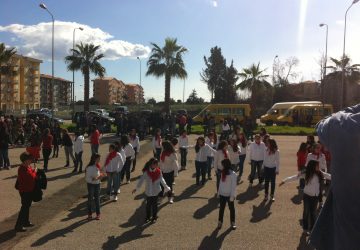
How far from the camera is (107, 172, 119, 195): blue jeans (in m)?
10.8

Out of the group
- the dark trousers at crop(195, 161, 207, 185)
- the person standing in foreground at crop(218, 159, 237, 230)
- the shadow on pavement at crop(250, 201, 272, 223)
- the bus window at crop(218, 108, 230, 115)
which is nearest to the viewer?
the person standing in foreground at crop(218, 159, 237, 230)

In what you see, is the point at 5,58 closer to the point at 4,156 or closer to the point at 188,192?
the point at 4,156

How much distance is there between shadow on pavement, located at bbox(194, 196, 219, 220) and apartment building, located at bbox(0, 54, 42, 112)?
87.4 m

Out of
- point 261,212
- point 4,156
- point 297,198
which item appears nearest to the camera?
point 261,212

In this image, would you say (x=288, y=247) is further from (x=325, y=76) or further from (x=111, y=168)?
(x=325, y=76)

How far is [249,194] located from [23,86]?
328 ft

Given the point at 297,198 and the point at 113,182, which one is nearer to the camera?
the point at 113,182

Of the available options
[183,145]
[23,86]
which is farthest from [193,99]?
[183,145]

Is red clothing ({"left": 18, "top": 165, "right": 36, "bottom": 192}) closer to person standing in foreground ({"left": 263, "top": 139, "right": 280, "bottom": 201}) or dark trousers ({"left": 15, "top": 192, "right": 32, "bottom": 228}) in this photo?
dark trousers ({"left": 15, "top": 192, "right": 32, "bottom": 228})

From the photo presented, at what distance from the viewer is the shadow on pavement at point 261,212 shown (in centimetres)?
919

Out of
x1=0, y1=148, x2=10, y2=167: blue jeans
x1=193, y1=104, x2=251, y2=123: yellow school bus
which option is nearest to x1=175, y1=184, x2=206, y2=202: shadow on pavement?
x1=0, y1=148, x2=10, y2=167: blue jeans

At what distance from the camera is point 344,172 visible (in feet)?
6.26

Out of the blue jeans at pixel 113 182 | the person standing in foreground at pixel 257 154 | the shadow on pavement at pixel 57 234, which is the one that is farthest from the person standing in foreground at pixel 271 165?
the shadow on pavement at pixel 57 234

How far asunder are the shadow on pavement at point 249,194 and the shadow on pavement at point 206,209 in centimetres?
73
